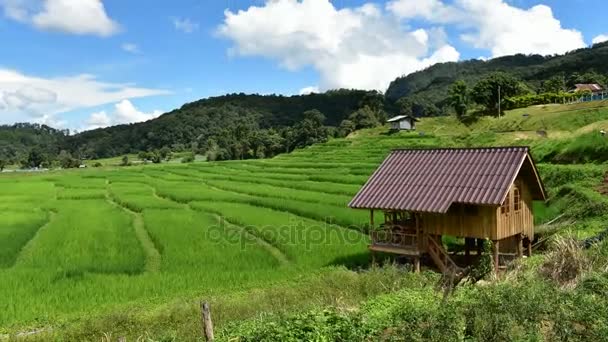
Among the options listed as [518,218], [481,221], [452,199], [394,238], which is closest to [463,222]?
[481,221]

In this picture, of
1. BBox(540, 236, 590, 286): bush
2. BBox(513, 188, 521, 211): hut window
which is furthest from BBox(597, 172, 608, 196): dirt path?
BBox(540, 236, 590, 286): bush

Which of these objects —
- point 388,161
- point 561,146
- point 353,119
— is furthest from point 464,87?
point 388,161

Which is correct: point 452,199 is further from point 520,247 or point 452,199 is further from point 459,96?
point 459,96

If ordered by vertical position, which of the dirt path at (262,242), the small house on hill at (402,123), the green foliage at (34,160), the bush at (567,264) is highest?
the small house on hill at (402,123)

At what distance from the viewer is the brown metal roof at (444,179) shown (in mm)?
13766

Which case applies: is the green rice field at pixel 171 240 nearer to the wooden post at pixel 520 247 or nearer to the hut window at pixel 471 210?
the wooden post at pixel 520 247

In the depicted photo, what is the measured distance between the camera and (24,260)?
16.2m

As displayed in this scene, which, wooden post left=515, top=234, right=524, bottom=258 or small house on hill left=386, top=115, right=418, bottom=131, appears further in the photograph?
small house on hill left=386, top=115, right=418, bottom=131

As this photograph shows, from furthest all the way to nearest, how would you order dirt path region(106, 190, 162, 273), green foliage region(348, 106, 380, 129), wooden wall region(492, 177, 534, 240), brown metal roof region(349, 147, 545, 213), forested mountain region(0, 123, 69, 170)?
forested mountain region(0, 123, 69, 170) < green foliage region(348, 106, 380, 129) < dirt path region(106, 190, 162, 273) < wooden wall region(492, 177, 534, 240) < brown metal roof region(349, 147, 545, 213)

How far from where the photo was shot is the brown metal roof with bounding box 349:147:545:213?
13766 mm

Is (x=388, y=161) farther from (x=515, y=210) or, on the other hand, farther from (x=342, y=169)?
(x=342, y=169)

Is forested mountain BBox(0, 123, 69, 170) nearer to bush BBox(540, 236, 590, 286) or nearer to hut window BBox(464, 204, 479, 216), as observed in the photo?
hut window BBox(464, 204, 479, 216)

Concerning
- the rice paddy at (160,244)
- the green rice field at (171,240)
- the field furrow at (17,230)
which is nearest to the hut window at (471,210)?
the green rice field at (171,240)

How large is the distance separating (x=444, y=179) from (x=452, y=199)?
3.52ft
